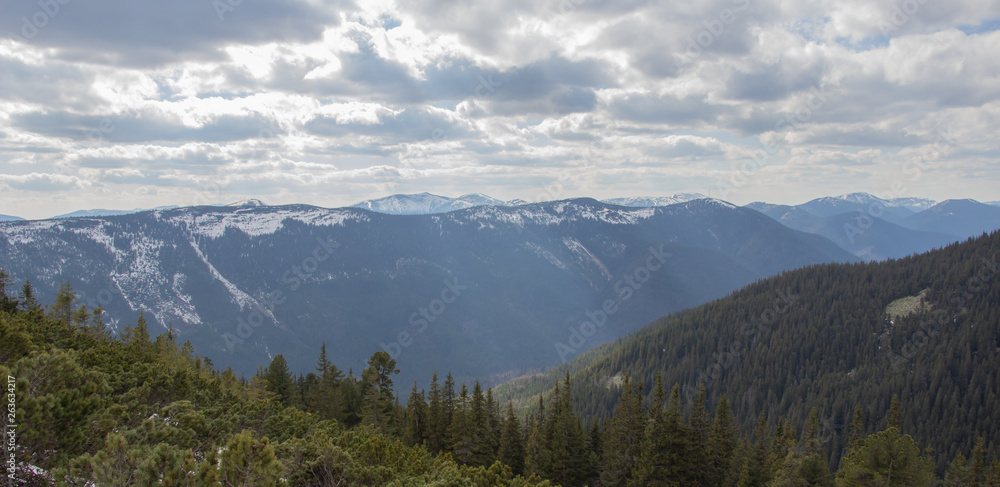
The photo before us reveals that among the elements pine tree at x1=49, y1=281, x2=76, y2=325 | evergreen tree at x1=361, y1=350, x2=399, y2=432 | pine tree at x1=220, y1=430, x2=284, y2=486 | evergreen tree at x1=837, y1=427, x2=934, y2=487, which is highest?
pine tree at x1=220, y1=430, x2=284, y2=486

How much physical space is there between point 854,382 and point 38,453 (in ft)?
719

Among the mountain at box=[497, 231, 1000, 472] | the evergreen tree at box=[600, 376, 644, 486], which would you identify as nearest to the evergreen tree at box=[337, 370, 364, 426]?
the evergreen tree at box=[600, 376, 644, 486]

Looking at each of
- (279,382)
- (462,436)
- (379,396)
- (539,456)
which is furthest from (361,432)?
(279,382)

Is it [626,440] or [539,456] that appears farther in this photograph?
[539,456]

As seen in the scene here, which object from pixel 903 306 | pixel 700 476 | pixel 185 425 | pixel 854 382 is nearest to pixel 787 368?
pixel 854 382

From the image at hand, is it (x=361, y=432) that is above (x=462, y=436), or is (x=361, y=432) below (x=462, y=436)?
above

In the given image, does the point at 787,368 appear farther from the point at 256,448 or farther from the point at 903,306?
the point at 256,448

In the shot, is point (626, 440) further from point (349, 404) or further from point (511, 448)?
point (349, 404)

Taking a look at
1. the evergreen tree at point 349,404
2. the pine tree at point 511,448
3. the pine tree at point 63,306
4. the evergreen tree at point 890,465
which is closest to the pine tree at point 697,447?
the evergreen tree at point 890,465

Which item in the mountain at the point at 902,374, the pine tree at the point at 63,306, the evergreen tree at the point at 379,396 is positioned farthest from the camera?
the mountain at the point at 902,374

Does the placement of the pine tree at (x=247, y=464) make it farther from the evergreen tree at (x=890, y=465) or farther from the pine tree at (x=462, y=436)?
the pine tree at (x=462, y=436)

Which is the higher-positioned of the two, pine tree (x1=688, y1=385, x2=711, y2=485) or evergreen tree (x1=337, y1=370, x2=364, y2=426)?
pine tree (x1=688, y1=385, x2=711, y2=485)

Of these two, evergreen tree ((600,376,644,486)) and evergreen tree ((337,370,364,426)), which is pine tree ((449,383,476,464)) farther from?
evergreen tree ((337,370,364,426))

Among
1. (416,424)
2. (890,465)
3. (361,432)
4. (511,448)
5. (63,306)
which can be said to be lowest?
(511,448)
